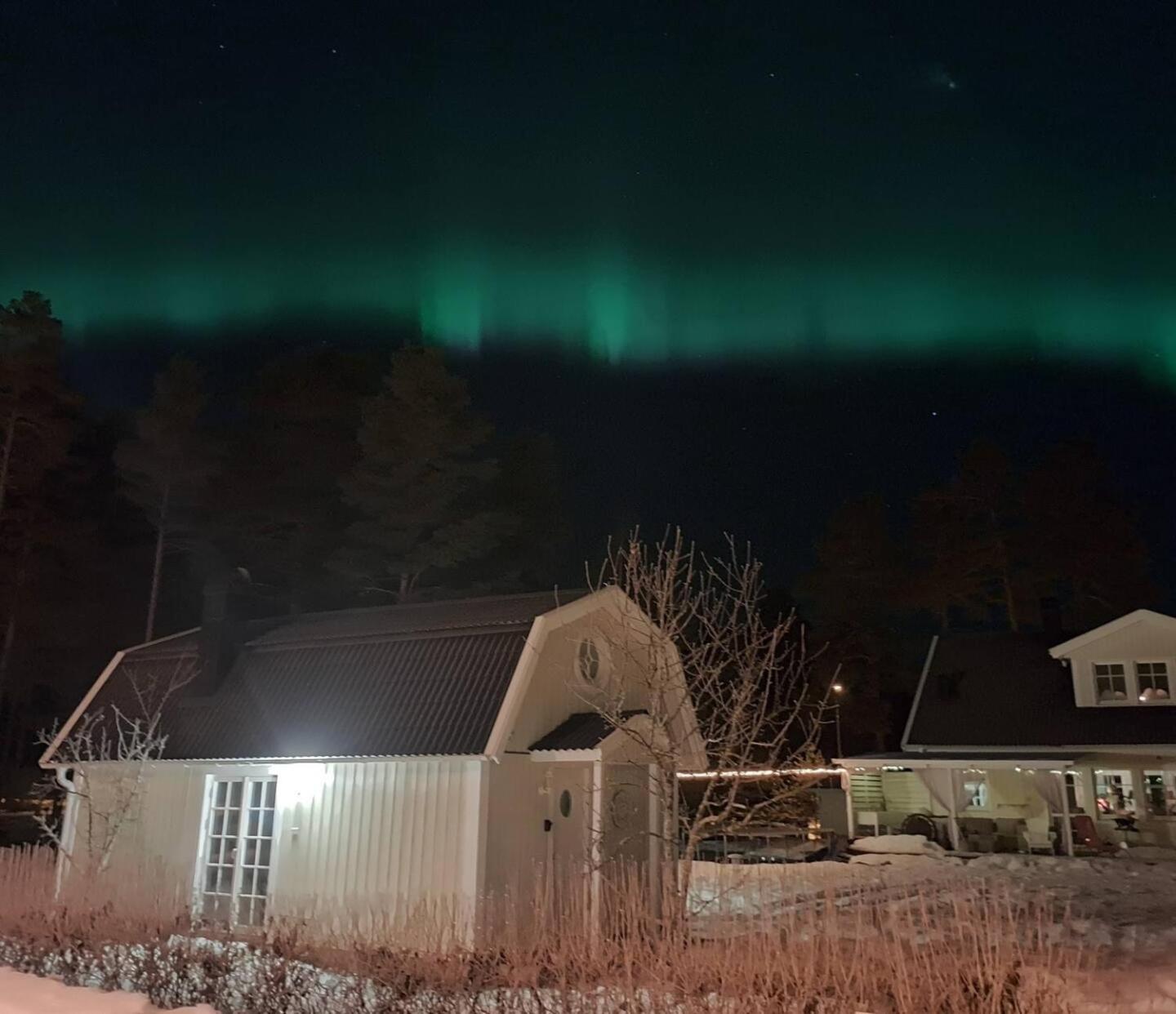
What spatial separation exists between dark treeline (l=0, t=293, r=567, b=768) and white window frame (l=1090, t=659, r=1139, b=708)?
52.1ft

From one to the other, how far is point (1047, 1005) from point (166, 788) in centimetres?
1120

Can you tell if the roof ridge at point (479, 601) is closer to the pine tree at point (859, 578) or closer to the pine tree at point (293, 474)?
the pine tree at point (293, 474)

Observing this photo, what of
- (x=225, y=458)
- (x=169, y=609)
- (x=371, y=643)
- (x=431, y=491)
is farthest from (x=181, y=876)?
(x=169, y=609)

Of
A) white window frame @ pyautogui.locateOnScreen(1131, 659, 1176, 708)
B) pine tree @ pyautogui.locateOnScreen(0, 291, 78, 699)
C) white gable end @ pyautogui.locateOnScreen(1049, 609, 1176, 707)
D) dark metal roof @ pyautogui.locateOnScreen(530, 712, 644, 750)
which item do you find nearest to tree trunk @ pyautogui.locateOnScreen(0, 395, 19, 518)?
pine tree @ pyautogui.locateOnScreen(0, 291, 78, 699)

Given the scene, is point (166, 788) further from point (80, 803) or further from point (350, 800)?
point (350, 800)

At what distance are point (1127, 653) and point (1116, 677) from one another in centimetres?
71

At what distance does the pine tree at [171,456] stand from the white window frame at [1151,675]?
2483 cm

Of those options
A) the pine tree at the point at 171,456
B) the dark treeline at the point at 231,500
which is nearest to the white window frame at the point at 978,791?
the dark treeline at the point at 231,500

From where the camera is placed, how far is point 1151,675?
23.8 m

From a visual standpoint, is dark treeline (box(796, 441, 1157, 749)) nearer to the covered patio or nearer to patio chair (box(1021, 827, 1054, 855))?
the covered patio

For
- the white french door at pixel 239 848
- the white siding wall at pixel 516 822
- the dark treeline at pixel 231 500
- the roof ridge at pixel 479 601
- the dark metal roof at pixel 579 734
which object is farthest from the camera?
the dark treeline at pixel 231 500

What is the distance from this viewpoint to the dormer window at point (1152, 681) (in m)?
23.5

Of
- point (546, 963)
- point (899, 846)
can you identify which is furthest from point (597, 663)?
point (899, 846)

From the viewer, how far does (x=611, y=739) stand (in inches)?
448
